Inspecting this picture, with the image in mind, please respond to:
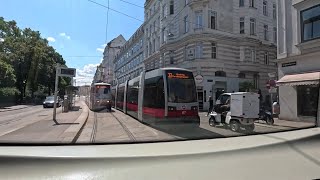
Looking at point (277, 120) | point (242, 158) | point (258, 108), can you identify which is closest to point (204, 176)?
point (242, 158)

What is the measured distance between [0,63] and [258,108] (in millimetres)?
2109

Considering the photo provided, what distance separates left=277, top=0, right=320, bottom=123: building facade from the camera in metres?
2.84

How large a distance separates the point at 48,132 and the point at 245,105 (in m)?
1.68

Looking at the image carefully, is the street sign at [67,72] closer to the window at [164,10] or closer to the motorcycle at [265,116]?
the window at [164,10]

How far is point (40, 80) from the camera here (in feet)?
7.29

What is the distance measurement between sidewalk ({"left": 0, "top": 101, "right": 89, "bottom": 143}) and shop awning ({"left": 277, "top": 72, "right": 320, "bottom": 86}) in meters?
1.81

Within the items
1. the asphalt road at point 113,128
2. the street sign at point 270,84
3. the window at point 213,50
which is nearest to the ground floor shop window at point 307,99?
the street sign at point 270,84

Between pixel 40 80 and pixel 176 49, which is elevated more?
pixel 176 49

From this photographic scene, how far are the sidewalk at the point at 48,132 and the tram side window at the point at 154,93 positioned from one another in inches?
27.3

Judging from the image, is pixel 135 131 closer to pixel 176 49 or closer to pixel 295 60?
pixel 176 49

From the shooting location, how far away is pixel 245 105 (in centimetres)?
289

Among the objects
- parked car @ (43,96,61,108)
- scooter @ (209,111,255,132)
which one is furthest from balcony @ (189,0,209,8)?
parked car @ (43,96,61,108)

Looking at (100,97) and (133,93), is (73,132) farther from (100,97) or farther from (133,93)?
(133,93)

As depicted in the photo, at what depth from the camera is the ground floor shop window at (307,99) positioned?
9.84 ft
